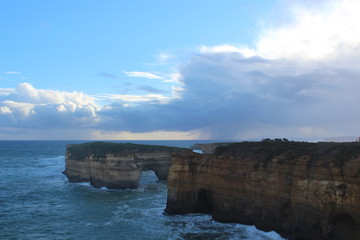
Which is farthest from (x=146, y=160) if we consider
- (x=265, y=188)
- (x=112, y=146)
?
(x=265, y=188)

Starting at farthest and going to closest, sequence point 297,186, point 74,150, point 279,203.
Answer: point 74,150 < point 279,203 < point 297,186

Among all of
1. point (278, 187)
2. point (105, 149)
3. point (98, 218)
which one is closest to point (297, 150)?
point (278, 187)

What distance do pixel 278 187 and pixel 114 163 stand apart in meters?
31.9

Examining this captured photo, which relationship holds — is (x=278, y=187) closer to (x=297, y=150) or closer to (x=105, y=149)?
(x=297, y=150)

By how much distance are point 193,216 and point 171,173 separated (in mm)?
5030

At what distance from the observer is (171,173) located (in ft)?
113

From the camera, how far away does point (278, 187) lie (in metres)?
26.4

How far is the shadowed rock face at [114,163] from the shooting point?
51812 millimetres

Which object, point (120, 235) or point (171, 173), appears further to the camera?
point (171, 173)

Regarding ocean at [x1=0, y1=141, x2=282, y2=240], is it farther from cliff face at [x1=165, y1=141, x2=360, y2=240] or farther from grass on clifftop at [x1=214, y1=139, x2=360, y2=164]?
grass on clifftop at [x1=214, y1=139, x2=360, y2=164]

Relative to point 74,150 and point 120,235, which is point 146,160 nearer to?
point 74,150

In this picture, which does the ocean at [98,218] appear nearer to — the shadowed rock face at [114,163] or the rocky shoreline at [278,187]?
the rocky shoreline at [278,187]

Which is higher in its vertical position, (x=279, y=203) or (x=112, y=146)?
(x=112, y=146)

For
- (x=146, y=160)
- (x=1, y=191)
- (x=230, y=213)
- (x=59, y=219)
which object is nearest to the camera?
(x=230, y=213)
